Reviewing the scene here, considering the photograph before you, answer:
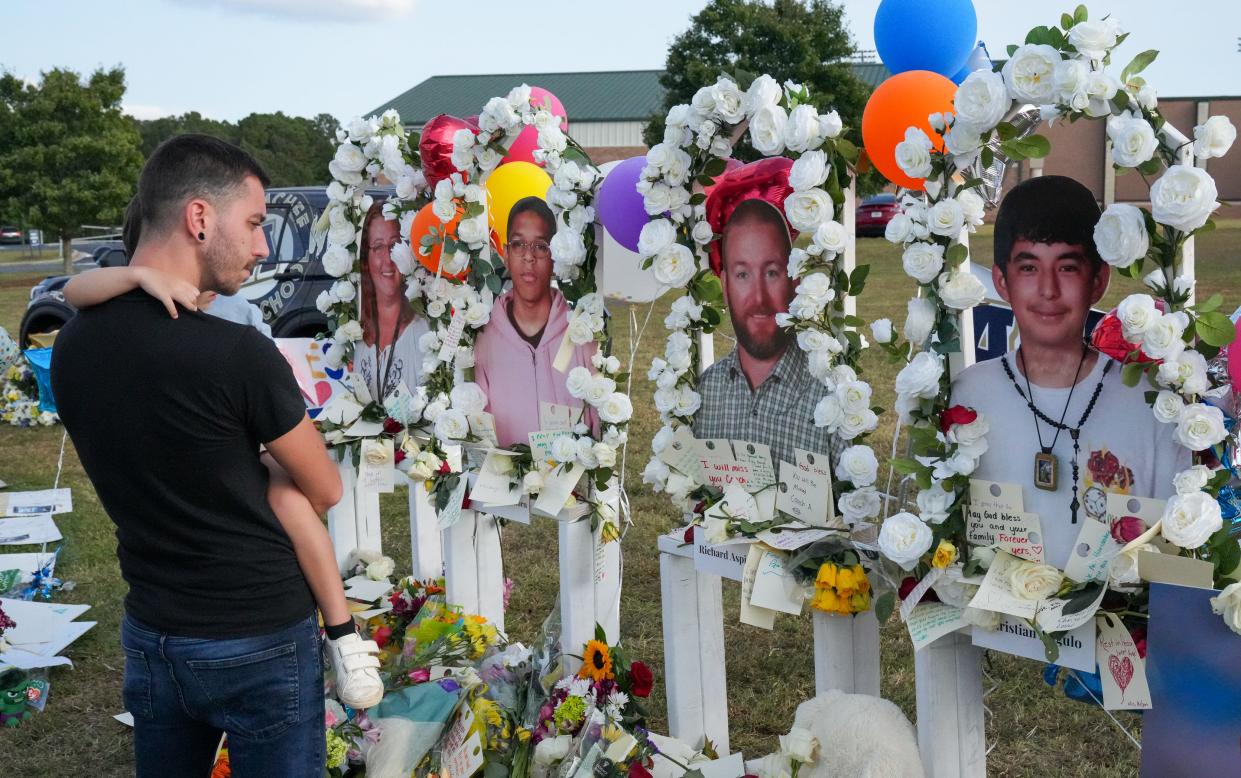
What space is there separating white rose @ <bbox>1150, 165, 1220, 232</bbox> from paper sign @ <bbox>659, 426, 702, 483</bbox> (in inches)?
52.9

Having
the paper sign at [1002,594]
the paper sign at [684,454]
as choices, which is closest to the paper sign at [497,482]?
the paper sign at [684,454]

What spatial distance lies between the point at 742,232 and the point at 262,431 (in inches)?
52.3

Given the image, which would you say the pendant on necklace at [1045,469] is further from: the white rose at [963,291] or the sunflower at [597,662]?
the sunflower at [597,662]

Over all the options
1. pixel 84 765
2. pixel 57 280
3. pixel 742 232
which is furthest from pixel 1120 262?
pixel 57 280

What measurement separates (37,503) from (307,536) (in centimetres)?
544

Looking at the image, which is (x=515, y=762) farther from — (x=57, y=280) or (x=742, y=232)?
(x=57, y=280)

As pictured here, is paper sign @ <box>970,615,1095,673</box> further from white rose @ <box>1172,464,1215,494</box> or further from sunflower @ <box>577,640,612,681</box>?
sunflower @ <box>577,640,612,681</box>

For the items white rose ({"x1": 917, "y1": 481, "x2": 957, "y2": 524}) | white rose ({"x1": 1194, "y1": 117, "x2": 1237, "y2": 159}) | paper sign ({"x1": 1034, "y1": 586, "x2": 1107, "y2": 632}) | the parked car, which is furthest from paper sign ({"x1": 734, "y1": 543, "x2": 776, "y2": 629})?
the parked car

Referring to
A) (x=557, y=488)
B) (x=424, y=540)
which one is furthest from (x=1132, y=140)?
(x=424, y=540)

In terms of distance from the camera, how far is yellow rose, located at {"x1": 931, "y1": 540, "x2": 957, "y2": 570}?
2336 millimetres

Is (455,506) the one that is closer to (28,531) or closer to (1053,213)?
(1053,213)

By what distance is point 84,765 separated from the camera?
3.79 meters

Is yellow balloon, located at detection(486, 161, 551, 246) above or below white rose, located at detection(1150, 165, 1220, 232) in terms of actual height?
above

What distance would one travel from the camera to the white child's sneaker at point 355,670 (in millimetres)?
2299
